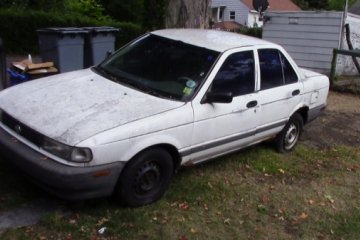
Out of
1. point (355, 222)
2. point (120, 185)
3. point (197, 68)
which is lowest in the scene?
point (355, 222)

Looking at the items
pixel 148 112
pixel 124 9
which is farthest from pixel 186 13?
pixel 124 9

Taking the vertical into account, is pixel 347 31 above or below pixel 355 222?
above

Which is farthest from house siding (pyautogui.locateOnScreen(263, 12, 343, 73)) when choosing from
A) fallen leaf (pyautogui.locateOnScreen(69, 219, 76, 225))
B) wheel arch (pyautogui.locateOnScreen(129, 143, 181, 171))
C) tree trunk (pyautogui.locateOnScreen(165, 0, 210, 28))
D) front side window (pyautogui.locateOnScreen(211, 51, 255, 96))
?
fallen leaf (pyautogui.locateOnScreen(69, 219, 76, 225))

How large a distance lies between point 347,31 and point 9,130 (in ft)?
37.1

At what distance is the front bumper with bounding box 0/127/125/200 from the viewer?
13.2 ft

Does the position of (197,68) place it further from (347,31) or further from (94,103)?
(347,31)

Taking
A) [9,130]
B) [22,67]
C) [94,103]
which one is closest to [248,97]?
[94,103]

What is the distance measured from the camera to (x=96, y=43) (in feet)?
28.6

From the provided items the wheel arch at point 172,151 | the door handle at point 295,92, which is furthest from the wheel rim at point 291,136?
the wheel arch at point 172,151

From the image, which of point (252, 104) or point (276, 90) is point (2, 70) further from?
point (276, 90)

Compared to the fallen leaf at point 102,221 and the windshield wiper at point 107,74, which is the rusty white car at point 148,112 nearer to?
the windshield wiper at point 107,74

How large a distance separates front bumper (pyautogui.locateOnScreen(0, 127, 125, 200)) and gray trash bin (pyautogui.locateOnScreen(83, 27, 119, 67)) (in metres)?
4.48

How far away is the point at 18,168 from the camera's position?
4.31 m

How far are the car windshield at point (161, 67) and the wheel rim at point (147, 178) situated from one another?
0.73 meters
